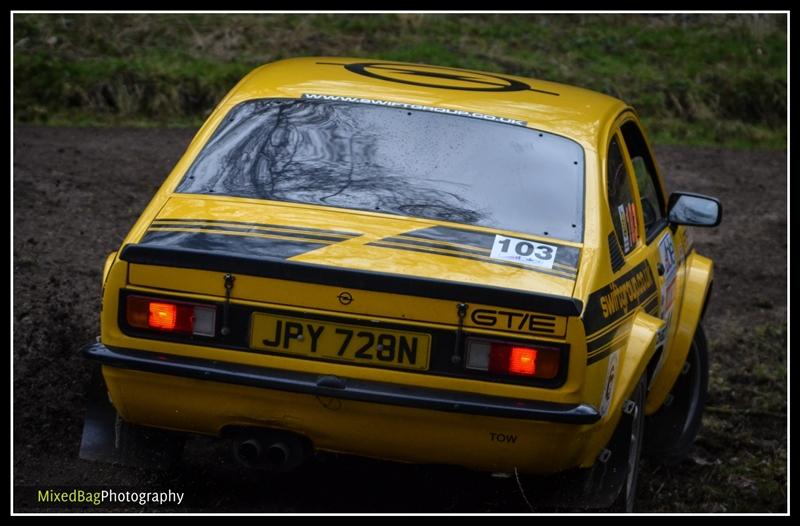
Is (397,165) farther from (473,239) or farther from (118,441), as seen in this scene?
(118,441)

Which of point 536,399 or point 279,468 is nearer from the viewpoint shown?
point 536,399

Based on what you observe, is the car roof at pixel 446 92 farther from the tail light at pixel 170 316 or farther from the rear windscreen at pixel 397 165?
the tail light at pixel 170 316

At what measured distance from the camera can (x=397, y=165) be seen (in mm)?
4875

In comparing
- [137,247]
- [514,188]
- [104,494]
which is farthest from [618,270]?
[104,494]

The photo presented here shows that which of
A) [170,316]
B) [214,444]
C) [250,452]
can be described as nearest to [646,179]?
[214,444]

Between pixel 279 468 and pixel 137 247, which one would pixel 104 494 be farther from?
pixel 137 247

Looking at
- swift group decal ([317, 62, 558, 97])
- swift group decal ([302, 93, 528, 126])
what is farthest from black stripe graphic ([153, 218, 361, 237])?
swift group decal ([317, 62, 558, 97])

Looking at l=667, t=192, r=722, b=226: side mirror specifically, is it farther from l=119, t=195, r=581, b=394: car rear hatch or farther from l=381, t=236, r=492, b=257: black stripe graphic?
l=381, t=236, r=492, b=257: black stripe graphic

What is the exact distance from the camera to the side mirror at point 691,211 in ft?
18.9

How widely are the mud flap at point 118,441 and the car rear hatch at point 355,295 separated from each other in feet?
2.27

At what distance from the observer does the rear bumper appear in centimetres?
412

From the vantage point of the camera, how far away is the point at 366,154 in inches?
194

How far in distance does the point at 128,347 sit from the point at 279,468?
0.69 meters

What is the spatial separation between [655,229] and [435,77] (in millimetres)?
1218
